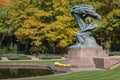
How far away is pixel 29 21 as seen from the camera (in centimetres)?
4928

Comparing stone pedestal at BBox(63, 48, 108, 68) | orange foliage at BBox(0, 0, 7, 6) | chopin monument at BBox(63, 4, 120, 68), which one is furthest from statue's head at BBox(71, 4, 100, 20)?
orange foliage at BBox(0, 0, 7, 6)

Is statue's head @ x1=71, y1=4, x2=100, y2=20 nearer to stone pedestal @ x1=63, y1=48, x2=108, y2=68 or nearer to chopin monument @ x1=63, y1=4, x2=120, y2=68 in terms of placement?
chopin monument @ x1=63, y1=4, x2=120, y2=68

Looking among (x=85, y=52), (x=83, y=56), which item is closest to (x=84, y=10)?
(x=85, y=52)

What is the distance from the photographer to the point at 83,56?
86.0 ft

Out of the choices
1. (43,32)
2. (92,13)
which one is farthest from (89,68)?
(43,32)

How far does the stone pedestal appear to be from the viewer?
2545 cm

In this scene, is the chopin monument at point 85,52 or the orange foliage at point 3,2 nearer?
the chopin monument at point 85,52

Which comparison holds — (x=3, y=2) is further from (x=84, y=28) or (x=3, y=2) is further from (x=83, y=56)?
(x=83, y=56)

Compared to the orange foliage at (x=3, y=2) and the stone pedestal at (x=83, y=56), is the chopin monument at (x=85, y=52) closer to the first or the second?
the stone pedestal at (x=83, y=56)

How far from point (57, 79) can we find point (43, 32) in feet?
104

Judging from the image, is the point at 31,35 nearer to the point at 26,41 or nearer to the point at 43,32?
the point at 43,32

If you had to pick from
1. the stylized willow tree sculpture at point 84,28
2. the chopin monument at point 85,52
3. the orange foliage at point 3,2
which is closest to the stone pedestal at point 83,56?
the chopin monument at point 85,52

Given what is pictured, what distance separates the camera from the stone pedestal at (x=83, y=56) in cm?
2545

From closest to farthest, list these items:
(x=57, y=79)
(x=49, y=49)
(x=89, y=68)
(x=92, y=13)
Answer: (x=57, y=79), (x=89, y=68), (x=92, y=13), (x=49, y=49)
